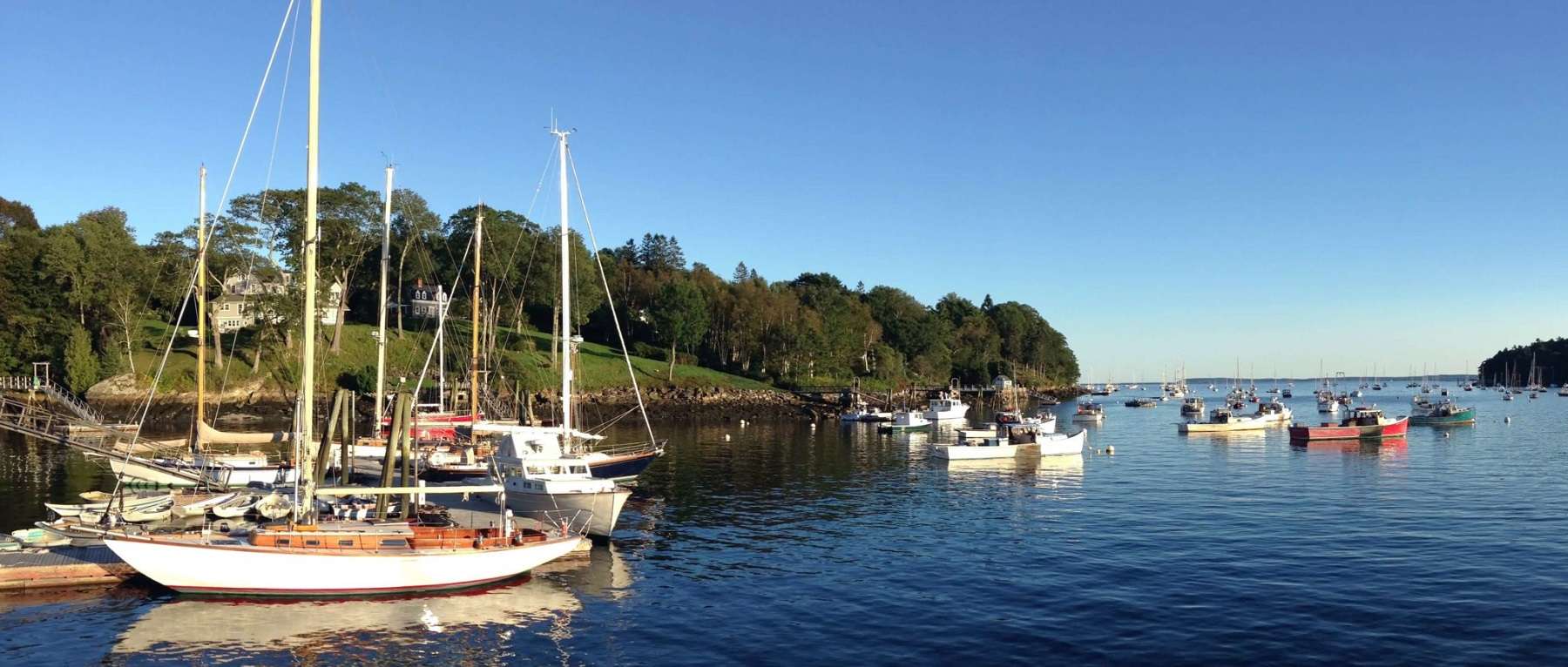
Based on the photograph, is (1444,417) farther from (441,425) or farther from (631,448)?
(441,425)

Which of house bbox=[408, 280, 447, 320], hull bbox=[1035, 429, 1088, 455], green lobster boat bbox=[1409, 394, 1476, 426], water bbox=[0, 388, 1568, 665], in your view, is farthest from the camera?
green lobster boat bbox=[1409, 394, 1476, 426]

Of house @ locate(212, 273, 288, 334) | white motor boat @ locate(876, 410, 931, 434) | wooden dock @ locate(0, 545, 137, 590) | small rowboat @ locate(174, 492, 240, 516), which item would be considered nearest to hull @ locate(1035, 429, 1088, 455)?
white motor boat @ locate(876, 410, 931, 434)

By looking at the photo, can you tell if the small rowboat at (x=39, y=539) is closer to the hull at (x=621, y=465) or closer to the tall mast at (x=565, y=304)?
the tall mast at (x=565, y=304)

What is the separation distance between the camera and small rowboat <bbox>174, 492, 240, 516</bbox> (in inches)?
1494

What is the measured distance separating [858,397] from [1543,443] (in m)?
81.6

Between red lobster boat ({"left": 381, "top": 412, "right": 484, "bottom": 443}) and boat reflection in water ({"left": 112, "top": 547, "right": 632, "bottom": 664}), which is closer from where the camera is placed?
boat reflection in water ({"left": 112, "top": 547, "right": 632, "bottom": 664})

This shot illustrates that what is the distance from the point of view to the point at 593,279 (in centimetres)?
14488

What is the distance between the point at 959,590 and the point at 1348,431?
80.2 metres

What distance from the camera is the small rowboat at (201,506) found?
124 ft

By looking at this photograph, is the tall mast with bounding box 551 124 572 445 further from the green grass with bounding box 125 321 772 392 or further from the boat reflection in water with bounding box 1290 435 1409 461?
the boat reflection in water with bounding box 1290 435 1409 461

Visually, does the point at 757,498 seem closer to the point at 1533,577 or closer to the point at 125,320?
the point at 1533,577

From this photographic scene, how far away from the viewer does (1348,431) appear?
9119cm

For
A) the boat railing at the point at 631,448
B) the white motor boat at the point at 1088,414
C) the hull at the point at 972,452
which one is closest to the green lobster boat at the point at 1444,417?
the white motor boat at the point at 1088,414

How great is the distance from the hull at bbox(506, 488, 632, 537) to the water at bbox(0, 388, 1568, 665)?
5.37ft
